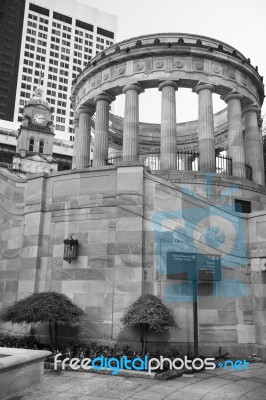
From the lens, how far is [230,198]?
23.7 meters

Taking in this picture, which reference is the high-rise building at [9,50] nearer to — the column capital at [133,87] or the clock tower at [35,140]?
the clock tower at [35,140]

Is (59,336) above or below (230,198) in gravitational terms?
below

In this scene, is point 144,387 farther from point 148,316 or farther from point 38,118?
point 38,118

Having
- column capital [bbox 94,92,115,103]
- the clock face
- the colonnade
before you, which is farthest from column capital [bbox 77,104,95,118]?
the clock face

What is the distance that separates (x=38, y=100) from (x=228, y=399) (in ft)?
307

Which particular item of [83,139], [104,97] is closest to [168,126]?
[104,97]

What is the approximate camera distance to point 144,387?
36.3 feet

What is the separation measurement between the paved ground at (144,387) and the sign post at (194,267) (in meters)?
3.65

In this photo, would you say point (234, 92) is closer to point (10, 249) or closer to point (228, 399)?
point (10, 249)

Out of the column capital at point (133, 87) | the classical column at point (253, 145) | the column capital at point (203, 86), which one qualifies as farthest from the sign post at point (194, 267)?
the column capital at point (133, 87)

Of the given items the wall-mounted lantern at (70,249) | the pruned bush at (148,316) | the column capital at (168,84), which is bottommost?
the pruned bush at (148,316)

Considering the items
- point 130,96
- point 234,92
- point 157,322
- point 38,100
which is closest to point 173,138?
point 130,96

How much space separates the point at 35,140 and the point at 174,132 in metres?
71.5

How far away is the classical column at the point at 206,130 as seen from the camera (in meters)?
25.6
